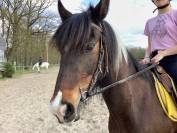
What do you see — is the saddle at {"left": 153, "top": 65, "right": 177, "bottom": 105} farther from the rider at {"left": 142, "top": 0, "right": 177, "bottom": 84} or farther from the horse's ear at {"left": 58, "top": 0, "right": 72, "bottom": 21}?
the horse's ear at {"left": 58, "top": 0, "right": 72, "bottom": 21}

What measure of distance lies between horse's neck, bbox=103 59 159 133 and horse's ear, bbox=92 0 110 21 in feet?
1.88

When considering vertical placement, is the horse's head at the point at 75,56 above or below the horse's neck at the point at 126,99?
above

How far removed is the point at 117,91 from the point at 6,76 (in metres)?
30.3

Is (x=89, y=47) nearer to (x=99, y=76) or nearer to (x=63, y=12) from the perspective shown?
(x=99, y=76)

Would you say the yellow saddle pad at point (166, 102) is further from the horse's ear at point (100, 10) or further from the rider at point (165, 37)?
the horse's ear at point (100, 10)

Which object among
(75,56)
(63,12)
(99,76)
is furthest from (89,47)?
(63,12)

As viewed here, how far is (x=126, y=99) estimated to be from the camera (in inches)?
138

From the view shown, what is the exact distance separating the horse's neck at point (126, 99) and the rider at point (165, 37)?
1.26 feet

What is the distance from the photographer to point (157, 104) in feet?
11.9

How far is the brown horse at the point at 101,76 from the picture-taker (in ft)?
9.57

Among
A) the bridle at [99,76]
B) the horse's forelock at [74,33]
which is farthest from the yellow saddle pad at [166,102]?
the horse's forelock at [74,33]

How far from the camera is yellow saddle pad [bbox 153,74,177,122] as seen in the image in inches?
143

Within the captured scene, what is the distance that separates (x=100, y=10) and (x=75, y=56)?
1.58 feet

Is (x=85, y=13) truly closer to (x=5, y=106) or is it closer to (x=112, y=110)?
(x=112, y=110)
